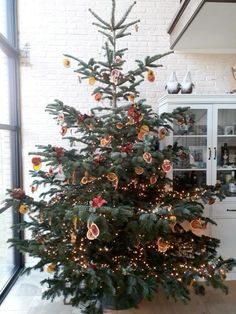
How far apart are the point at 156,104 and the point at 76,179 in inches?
59.3

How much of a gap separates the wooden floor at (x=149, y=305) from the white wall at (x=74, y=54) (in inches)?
46.9

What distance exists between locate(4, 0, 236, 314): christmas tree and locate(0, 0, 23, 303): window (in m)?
0.77

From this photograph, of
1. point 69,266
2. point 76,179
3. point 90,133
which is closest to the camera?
point 69,266

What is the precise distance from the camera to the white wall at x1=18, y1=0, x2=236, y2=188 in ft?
10.3

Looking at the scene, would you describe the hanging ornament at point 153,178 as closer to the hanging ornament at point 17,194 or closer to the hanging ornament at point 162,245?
the hanging ornament at point 162,245

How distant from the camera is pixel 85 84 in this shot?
10.5 feet

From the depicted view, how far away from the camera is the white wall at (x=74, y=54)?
3135 mm

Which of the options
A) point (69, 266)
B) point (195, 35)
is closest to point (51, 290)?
point (69, 266)

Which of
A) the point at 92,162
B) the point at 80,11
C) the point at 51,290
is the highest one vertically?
the point at 80,11

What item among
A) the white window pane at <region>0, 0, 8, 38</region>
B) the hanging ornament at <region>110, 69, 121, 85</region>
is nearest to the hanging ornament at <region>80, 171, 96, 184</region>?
the hanging ornament at <region>110, 69, 121, 85</region>

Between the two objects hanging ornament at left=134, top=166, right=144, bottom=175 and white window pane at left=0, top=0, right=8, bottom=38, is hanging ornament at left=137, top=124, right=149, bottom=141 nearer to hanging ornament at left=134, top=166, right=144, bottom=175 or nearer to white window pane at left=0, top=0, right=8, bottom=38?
hanging ornament at left=134, top=166, right=144, bottom=175

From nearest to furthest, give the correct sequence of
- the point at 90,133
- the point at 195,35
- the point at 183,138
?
the point at 90,133
the point at 195,35
the point at 183,138

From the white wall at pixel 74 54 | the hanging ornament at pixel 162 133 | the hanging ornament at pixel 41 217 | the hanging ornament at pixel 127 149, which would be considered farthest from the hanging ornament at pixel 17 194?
the hanging ornament at pixel 162 133

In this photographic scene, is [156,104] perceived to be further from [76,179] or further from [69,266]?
[69,266]
